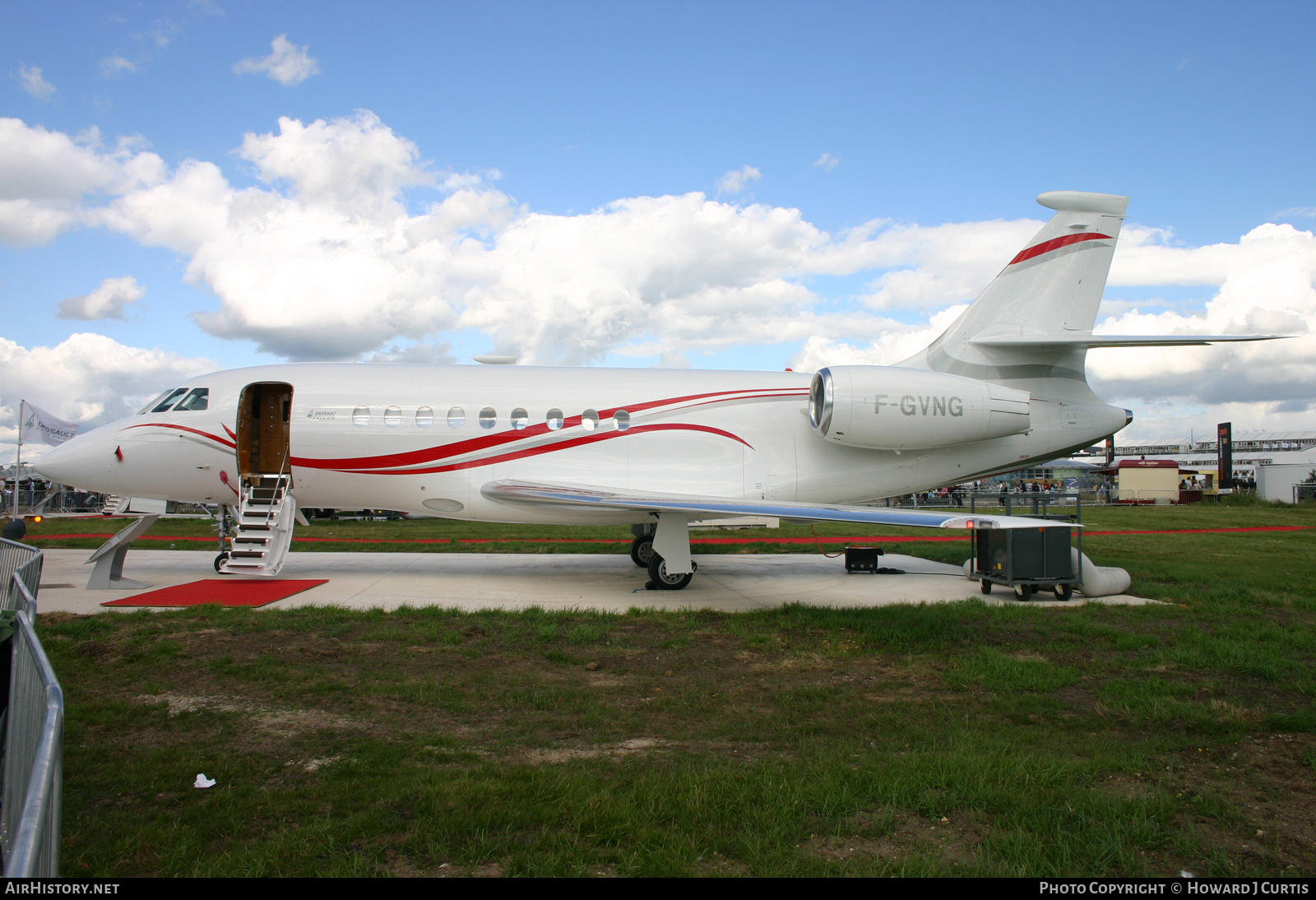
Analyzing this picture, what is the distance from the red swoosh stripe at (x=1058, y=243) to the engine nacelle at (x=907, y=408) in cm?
246

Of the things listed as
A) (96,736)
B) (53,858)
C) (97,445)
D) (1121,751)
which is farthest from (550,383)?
(53,858)

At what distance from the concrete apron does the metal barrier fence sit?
20.3 ft

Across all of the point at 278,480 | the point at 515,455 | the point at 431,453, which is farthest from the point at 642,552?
the point at 278,480

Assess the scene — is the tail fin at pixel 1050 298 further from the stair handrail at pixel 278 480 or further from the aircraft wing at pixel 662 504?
the stair handrail at pixel 278 480

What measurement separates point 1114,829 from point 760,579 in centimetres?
951

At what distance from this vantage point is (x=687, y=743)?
4996 millimetres

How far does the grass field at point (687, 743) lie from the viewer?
3.44 metres

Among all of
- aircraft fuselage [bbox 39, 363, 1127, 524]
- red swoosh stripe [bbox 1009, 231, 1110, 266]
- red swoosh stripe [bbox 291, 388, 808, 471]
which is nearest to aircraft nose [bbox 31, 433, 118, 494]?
aircraft fuselage [bbox 39, 363, 1127, 524]

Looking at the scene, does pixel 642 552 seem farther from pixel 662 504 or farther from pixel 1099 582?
pixel 1099 582

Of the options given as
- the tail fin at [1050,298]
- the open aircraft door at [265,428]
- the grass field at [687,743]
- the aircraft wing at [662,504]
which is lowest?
the grass field at [687,743]

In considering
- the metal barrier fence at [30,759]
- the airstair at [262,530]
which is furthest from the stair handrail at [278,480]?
the metal barrier fence at [30,759]

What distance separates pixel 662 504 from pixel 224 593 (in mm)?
6393

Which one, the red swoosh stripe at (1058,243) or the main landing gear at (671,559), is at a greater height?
the red swoosh stripe at (1058,243)

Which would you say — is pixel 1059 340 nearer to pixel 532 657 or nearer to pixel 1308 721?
pixel 1308 721
